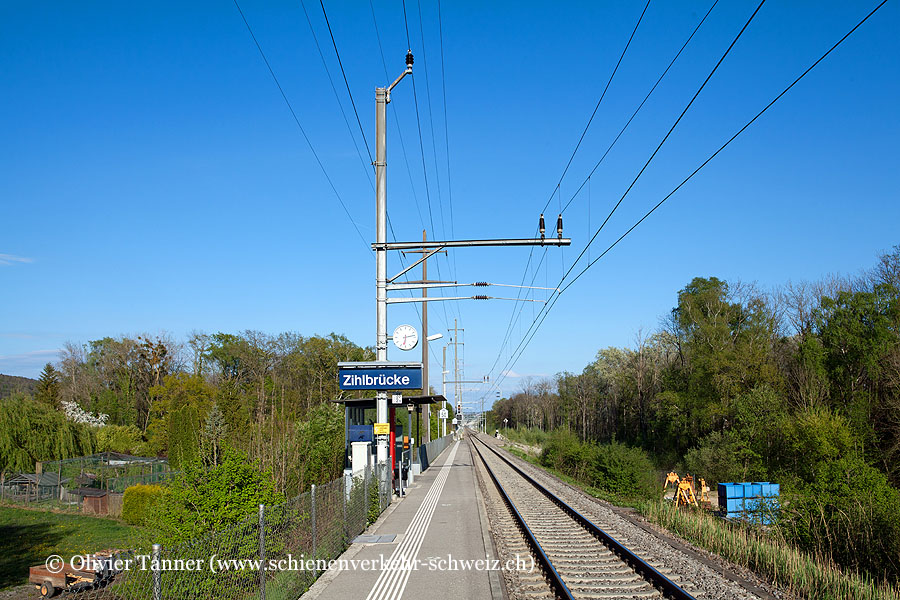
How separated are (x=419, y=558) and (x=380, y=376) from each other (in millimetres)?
7942

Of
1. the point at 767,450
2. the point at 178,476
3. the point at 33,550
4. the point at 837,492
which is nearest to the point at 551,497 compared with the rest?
the point at 837,492

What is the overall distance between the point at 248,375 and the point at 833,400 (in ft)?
201

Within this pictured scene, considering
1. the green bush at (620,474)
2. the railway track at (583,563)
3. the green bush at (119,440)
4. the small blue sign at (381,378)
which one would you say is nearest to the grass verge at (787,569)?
the railway track at (583,563)

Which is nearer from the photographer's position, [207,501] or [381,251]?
[207,501]

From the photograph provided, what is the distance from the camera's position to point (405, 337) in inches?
814

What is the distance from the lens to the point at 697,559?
11.3 meters

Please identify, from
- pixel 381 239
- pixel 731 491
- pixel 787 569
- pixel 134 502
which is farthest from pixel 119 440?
pixel 787 569

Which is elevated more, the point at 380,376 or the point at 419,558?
the point at 380,376

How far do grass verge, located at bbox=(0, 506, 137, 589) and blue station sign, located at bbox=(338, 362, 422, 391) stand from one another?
7.65m

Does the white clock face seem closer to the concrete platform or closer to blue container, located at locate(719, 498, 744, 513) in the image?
the concrete platform

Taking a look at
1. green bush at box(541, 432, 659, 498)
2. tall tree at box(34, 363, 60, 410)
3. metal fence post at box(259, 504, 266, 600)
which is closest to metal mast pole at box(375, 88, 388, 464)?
metal fence post at box(259, 504, 266, 600)

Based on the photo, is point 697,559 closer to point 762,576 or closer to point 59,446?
point 762,576

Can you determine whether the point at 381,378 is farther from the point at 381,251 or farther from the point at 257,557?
the point at 257,557

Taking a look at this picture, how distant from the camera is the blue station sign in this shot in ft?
61.7
